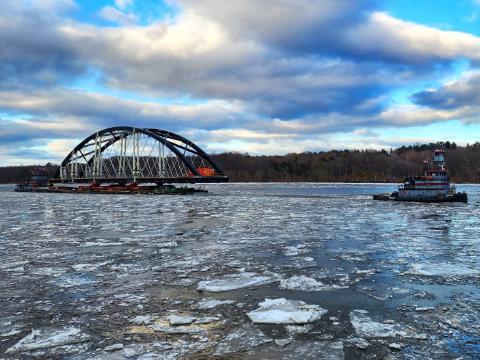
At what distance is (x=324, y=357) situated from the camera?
5262mm

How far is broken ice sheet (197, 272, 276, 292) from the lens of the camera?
8711 millimetres

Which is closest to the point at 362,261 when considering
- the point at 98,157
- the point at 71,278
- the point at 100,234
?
the point at 71,278

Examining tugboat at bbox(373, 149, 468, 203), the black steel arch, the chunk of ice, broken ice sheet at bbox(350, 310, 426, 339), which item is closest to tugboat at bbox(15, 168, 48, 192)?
the black steel arch

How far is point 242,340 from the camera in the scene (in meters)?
5.83

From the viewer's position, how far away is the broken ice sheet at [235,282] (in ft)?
28.6

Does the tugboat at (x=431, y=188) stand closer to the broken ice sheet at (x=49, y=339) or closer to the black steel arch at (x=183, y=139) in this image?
the broken ice sheet at (x=49, y=339)

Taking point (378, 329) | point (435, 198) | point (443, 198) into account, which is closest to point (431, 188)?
point (435, 198)

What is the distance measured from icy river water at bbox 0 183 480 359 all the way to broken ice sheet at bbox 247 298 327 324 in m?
0.02

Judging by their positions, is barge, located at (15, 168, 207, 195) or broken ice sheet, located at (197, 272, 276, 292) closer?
broken ice sheet, located at (197, 272, 276, 292)

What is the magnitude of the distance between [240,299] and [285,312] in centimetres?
118

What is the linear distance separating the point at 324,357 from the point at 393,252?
8522mm

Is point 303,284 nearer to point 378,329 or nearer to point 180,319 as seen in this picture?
point 378,329

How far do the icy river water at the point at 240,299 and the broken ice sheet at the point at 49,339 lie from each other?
1 centimetres

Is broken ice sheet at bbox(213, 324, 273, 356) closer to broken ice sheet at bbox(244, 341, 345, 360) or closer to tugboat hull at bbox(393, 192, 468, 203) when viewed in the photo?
broken ice sheet at bbox(244, 341, 345, 360)
